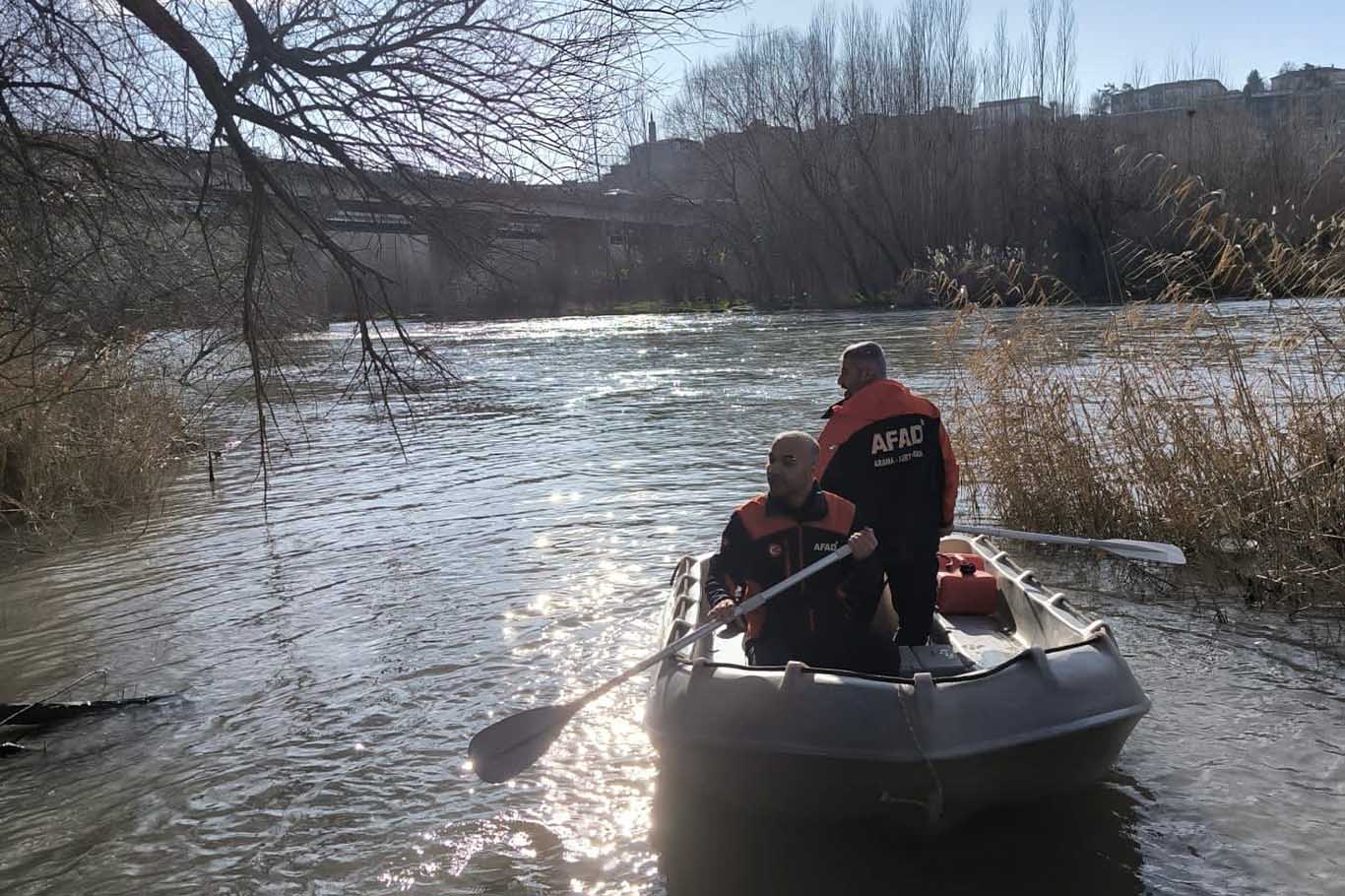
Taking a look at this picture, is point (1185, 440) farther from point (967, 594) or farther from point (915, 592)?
point (915, 592)

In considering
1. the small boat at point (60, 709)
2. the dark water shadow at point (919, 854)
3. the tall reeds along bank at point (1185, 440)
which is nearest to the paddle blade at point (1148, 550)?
the tall reeds along bank at point (1185, 440)

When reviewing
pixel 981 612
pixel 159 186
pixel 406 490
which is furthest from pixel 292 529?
pixel 981 612

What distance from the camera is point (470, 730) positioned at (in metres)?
5.32

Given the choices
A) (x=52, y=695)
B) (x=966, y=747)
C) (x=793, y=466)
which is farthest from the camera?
(x=52, y=695)

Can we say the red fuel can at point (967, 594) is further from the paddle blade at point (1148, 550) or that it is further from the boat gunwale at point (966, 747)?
the boat gunwale at point (966, 747)

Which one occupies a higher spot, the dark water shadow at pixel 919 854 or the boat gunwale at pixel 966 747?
the boat gunwale at pixel 966 747

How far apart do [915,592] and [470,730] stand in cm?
223

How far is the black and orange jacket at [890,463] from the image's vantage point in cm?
481

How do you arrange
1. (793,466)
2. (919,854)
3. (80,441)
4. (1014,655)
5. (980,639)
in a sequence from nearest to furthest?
(919,854) → (793,466) → (1014,655) → (980,639) → (80,441)

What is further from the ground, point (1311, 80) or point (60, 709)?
point (1311, 80)

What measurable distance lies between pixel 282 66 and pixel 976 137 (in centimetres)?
3846

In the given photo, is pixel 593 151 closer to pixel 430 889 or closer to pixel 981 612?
pixel 981 612

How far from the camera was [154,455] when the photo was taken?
10.6 meters

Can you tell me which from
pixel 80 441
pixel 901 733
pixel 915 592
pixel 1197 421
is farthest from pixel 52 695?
pixel 1197 421
